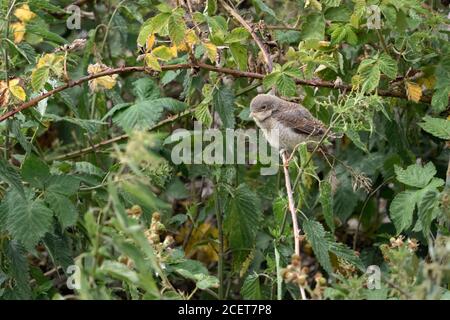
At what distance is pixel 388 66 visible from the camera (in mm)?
4121

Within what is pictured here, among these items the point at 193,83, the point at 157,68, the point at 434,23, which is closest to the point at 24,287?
the point at 157,68

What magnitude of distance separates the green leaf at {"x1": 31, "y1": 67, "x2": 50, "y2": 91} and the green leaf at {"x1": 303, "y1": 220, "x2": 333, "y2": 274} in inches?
44.0

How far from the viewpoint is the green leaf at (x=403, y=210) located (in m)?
3.71

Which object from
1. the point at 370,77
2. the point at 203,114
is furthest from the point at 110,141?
the point at 370,77

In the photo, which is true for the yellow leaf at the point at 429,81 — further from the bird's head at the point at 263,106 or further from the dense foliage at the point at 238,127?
the bird's head at the point at 263,106

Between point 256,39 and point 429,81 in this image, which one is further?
point 429,81

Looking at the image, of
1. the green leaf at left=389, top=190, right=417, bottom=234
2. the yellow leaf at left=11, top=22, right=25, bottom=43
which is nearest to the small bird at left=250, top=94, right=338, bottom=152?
the green leaf at left=389, top=190, right=417, bottom=234

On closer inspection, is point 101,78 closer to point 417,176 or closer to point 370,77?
point 370,77

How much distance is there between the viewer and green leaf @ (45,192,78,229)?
375cm

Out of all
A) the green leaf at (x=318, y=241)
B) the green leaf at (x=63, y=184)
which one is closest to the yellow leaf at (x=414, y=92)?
the green leaf at (x=318, y=241)

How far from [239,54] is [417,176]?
95cm

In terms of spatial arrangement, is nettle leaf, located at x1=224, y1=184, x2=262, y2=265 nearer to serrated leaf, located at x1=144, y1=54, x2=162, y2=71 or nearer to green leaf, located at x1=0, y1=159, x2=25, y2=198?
serrated leaf, located at x1=144, y1=54, x2=162, y2=71

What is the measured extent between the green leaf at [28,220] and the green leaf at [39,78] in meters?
0.43

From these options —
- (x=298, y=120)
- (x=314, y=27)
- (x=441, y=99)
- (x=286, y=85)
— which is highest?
(x=314, y=27)
